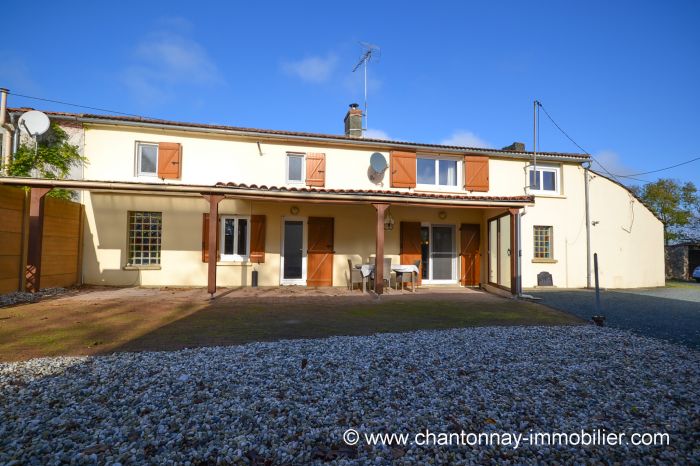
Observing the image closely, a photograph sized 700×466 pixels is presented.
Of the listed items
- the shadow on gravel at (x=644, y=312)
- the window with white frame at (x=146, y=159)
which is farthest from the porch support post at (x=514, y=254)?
the window with white frame at (x=146, y=159)

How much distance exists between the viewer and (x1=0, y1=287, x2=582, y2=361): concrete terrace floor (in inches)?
174

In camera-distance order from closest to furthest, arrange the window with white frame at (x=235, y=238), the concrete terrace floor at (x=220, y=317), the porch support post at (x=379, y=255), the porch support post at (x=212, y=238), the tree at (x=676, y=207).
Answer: the concrete terrace floor at (x=220, y=317) < the porch support post at (x=212, y=238) < the porch support post at (x=379, y=255) < the window with white frame at (x=235, y=238) < the tree at (x=676, y=207)

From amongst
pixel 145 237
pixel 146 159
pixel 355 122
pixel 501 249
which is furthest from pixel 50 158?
pixel 501 249

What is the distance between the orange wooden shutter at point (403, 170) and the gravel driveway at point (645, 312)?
531cm

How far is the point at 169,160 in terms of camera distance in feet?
32.2

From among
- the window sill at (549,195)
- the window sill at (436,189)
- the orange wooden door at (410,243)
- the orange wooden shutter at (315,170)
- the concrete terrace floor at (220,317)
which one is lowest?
the concrete terrace floor at (220,317)

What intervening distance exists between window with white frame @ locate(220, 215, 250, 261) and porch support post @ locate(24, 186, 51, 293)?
414 cm

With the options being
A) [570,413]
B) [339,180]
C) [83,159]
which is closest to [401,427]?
[570,413]

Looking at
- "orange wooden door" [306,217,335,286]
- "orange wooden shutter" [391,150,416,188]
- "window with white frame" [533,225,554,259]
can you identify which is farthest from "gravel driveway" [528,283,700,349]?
"orange wooden door" [306,217,335,286]

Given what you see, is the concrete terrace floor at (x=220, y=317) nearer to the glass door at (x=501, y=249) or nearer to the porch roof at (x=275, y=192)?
the glass door at (x=501, y=249)

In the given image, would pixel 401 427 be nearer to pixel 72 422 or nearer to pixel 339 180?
pixel 72 422

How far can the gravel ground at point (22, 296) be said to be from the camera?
21.5ft

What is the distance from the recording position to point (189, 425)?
2.33 metres

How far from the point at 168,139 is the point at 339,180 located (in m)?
5.43
